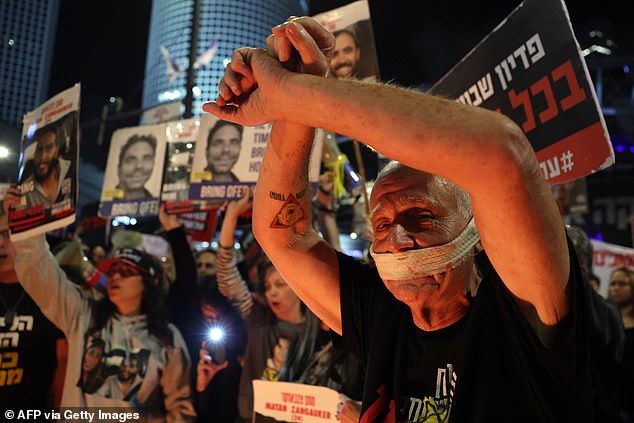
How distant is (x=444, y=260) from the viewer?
4.08 feet

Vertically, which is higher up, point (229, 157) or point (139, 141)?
point (139, 141)

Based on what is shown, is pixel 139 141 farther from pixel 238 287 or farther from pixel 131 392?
pixel 131 392

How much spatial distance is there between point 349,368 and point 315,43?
2353mm

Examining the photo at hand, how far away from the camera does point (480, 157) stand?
91 centimetres

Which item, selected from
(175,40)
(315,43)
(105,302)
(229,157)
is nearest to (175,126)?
(229,157)

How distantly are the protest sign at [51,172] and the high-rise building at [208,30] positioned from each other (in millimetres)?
46206

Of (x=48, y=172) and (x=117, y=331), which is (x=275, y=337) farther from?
(x=48, y=172)

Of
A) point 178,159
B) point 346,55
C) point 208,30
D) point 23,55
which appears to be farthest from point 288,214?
point 208,30

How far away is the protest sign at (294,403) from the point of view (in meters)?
2.80

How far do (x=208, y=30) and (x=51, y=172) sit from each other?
174ft

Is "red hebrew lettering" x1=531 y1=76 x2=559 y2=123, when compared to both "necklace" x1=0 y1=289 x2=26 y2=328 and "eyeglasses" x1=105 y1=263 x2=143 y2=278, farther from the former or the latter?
"necklace" x1=0 y1=289 x2=26 y2=328

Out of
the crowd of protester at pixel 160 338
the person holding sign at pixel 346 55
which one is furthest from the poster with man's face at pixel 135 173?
the person holding sign at pixel 346 55

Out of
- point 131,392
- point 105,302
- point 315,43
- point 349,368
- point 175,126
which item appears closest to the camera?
point 315,43

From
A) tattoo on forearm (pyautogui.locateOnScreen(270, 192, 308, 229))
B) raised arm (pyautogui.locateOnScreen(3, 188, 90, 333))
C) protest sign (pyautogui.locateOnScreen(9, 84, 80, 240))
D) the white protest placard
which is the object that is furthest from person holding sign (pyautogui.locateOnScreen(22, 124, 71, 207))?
the white protest placard
